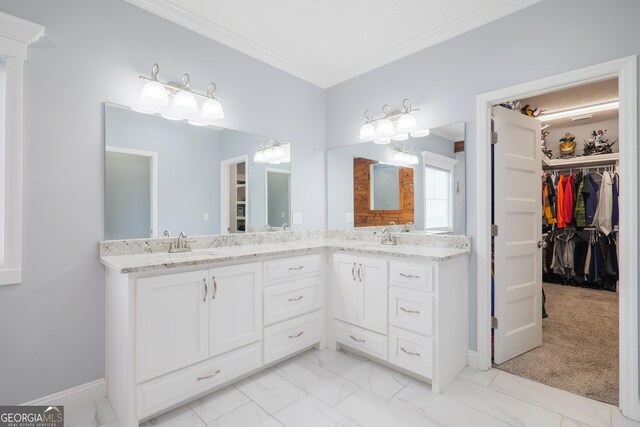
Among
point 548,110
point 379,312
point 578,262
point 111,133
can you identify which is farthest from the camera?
point 578,262

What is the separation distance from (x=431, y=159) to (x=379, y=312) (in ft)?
4.45

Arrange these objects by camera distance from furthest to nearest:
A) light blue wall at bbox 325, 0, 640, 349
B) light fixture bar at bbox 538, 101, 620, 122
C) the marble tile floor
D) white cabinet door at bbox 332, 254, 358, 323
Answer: light fixture bar at bbox 538, 101, 620, 122 < white cabinet door at bbox 332, 254, 358, 323 < light blue wall at bbox 325, 0, 640, 349 < the marble tile floor

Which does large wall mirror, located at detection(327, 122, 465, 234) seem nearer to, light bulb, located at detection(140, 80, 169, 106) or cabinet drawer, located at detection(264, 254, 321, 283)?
cabinet drawer, located at detection(264, 254, 321, 283)

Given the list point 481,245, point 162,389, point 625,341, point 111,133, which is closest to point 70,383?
point 162,389

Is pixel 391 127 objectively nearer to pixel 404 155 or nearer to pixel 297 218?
pixel 404 155

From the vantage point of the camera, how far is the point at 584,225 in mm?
4453

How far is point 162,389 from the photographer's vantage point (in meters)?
1.71

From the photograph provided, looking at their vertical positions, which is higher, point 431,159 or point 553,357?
point 431,159

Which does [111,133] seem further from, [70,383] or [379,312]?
[379,312]

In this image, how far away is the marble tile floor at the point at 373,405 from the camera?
1.72 metres

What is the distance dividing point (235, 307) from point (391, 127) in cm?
202

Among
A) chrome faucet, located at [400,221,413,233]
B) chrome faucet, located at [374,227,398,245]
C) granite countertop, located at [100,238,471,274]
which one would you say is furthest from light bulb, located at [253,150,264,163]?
chrome faucet, located at [400,221,413,233]

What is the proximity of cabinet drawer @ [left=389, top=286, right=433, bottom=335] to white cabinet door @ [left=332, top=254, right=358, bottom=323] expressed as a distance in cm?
34

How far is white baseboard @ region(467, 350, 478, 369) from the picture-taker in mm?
2311
